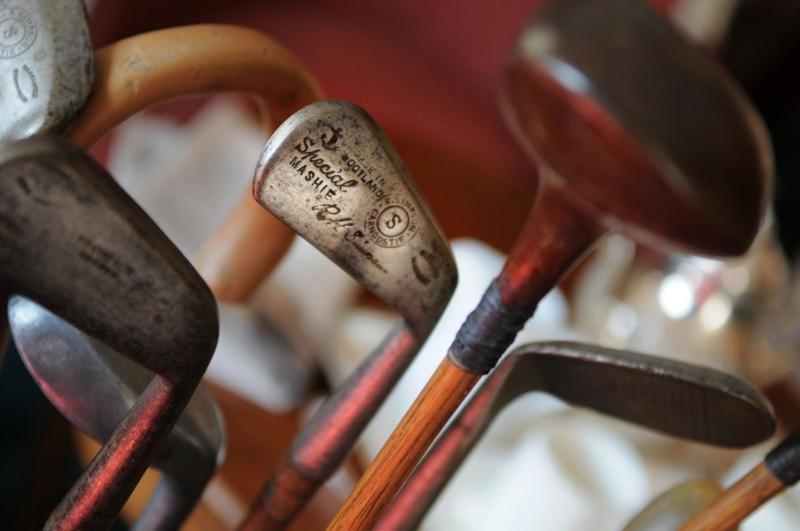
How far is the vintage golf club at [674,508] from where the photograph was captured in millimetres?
308

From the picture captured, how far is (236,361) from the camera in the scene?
1.74 feet

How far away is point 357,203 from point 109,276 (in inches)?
2.8

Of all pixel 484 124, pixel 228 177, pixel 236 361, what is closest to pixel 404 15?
pixel 484 124

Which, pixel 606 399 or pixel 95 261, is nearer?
pixel 95 261

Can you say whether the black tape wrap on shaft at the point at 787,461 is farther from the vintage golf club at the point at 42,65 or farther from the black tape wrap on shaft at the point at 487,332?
the vintage golf club at the point at 42,65

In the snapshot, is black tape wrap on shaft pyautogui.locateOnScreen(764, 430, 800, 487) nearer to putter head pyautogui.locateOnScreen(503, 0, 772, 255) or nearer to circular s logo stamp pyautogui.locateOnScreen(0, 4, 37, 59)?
putter head pyautogui.locateOnScreen(503, 0, 772, 255)

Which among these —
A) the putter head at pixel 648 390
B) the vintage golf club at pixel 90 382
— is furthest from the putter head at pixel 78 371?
the putter head at pixel 648 390

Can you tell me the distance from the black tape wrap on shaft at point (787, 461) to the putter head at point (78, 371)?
18cm

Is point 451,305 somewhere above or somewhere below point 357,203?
below

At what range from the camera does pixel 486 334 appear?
0.25 metres

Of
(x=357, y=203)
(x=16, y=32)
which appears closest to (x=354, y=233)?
(x=357, y=203)

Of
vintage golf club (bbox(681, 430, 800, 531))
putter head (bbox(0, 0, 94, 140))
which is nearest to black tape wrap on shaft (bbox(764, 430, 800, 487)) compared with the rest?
vintage golf club (bbox(681, 430, 800, 531))

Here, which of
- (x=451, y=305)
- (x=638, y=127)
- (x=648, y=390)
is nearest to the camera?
(x=638, y=127)

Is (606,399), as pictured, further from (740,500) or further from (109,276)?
(109,276)
